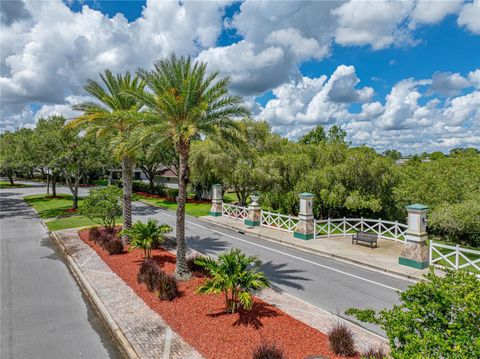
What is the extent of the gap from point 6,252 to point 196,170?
56.7 ft

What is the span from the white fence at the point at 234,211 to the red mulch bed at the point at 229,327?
13.0m

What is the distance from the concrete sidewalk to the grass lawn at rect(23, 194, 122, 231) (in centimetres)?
1165

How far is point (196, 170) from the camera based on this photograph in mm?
30219

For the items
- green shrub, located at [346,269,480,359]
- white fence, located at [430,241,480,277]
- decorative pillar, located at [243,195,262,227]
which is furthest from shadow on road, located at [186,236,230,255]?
green shrub, located at [346,269,480,359]

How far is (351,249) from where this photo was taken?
50.2 feet

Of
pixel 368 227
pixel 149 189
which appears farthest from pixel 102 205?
pixel 149 189

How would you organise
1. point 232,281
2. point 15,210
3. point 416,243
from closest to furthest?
1. point 232,281
2. point 416,243
3. point 15,210

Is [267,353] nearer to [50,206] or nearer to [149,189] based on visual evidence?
[50,206]

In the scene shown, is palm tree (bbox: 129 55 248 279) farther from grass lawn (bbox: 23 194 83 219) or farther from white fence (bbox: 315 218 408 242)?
grass lawn (bbox: 23 194 83 219)

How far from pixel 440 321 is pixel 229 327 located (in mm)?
4994

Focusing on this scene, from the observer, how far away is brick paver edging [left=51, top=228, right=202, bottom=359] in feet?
22.6

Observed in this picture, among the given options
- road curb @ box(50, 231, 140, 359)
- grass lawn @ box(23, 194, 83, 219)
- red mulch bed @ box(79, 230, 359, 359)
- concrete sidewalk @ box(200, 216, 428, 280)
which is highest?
grass lawn @ box(23, 194, 83, 219)

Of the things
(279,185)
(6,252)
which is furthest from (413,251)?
(6,252)

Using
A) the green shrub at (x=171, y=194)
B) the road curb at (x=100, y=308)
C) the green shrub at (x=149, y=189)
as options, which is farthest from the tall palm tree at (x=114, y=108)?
the green shrub at (x=149, y=189)
